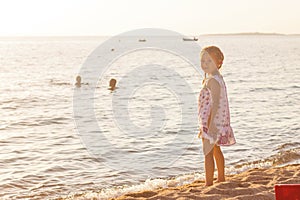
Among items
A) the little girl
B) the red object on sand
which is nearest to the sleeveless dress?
the little girl

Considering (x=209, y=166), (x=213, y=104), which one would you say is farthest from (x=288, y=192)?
(x=209, y=166)

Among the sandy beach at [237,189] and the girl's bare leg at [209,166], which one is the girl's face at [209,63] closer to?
the girl's bare leg at [209,166]

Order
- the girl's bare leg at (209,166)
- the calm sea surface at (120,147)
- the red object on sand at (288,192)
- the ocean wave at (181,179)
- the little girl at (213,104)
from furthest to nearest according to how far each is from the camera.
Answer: the calm sea surface at (120,147), the ocean wave at (181,179), the girl's bare leg at (209,166), the little girl at (213,104), the red object on sand at (288,192)

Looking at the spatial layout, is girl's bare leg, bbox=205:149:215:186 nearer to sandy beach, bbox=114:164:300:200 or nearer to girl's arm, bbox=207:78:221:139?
→ sandy beach, bbox=114:164:300:200

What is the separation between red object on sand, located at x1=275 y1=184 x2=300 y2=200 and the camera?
12.5ft

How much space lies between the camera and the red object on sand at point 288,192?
3797 mm

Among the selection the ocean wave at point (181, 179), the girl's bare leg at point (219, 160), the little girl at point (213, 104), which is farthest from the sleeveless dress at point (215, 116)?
the ocean wave at point (181, 179)

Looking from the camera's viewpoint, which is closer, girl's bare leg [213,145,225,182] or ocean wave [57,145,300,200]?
girl's bare leg [213,145,225,182]

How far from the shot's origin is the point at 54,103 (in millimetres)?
21281

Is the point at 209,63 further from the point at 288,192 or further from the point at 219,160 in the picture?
the point at 288,192

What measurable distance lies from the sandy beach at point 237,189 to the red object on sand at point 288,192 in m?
2.11

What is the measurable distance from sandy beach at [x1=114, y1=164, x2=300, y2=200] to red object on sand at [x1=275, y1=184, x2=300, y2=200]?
2.11 metres

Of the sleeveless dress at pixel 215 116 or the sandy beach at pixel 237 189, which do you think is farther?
the sleeveless dress at pixel 215 116

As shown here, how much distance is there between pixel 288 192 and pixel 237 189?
250 cm
